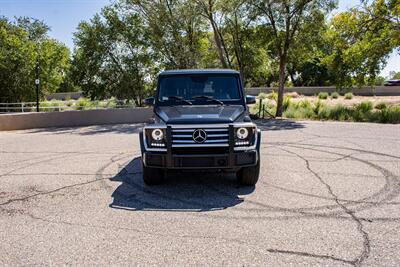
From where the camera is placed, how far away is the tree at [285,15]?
19719 mm

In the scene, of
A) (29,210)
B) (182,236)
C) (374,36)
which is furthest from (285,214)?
(374,36)

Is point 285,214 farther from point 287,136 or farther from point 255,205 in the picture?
point 287,136

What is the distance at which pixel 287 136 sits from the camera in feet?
42.9

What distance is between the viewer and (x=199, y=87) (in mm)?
6836

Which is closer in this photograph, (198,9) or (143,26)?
(198,9)

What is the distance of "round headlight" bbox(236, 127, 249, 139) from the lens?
5.71 meters

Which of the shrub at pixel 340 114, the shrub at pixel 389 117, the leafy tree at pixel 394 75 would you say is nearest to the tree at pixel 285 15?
the shrub at pixel 340 114

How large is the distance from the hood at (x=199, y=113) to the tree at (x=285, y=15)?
1522 centimetres

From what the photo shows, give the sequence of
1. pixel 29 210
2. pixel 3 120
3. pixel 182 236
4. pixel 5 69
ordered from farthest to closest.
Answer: pixel 5 69 < pixel 3 120 < pixel 29 210 < pixel 182 236

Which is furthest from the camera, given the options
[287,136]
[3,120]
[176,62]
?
[176,62]

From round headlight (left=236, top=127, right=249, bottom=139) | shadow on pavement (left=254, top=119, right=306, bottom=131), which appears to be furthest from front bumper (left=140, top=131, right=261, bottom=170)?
shadow on pavement (left=254, top=119, right=306, bottom=131)

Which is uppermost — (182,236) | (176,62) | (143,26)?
(143,26)

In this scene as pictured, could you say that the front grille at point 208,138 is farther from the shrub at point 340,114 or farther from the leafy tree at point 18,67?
the leafy tree at point 18,67

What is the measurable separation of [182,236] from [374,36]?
2090 centimetres
